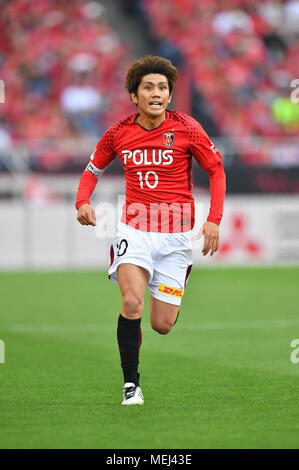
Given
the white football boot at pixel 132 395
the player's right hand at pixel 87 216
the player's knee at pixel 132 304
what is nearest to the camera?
the white football boot at pixel 132 395

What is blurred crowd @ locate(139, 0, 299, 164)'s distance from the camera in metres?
25.6

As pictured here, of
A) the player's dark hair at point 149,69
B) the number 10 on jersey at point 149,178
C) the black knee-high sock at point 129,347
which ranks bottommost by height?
the black knee-high sock at point 129,347

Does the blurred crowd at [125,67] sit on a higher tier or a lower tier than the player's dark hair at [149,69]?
higher

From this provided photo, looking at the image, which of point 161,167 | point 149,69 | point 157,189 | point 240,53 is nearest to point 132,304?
point 157,189

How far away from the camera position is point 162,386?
816 centimetres

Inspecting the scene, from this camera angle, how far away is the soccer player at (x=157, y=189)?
741 cm

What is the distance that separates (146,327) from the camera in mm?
13273

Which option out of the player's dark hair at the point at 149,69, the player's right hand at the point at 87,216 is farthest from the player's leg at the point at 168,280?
the player's dark hair at the point at 149,69

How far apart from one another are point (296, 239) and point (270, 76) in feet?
15.3

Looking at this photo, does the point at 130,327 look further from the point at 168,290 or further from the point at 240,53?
the point at 240,53

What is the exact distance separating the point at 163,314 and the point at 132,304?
1.53 feet

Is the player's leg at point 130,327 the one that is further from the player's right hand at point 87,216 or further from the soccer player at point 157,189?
the player's right hand at point 87,216

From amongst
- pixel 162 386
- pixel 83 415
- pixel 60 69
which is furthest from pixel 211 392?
pixel 60 69

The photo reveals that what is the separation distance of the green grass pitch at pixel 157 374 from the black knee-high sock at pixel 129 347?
8.9 inches
